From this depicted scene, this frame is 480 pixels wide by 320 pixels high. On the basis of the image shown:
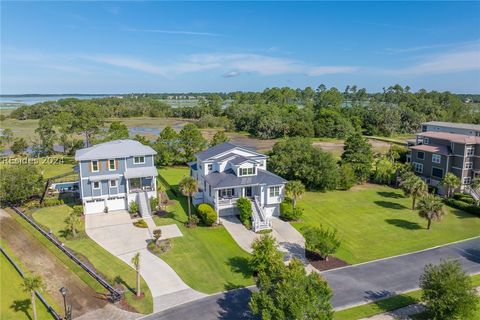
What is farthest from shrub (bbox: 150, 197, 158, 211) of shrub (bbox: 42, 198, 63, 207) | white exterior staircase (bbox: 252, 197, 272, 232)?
shrub (bbox: 42, 198, 63, 207)

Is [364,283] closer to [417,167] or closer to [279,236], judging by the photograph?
[279,236]

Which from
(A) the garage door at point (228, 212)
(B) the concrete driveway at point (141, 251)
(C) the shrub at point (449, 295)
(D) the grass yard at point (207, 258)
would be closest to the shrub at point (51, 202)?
(B) the concrete driveway at point (141, 251)

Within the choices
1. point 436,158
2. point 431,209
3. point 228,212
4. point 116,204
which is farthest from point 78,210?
point 436,158

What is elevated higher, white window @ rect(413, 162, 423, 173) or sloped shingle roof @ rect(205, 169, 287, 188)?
sloped shingle roof @ rect(205, 169, 287, 188)

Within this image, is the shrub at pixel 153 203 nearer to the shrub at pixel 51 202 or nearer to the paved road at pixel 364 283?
the shrub at pixel 51 202

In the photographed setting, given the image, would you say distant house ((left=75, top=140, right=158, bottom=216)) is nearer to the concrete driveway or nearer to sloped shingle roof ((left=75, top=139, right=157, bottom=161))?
sloped shingle roof ((left=75, top=139, right=157, bottom=161))

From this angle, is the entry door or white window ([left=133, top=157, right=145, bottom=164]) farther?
white window ([left=133, top=157, right=145, bottom=164])

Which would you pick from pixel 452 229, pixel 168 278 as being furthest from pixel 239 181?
pixel 452 229
